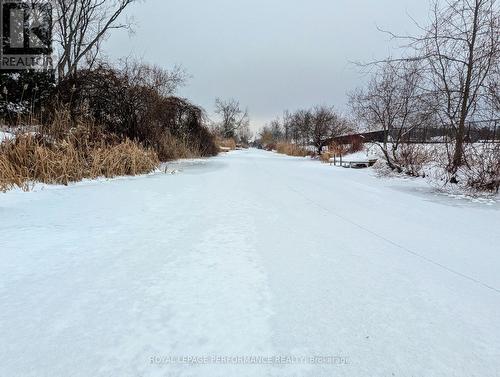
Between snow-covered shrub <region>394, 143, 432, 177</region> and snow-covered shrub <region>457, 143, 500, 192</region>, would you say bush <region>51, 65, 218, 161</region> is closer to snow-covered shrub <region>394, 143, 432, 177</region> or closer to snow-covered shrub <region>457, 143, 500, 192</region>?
snow-covered shrub <region>394, 143, 432, 177</region>

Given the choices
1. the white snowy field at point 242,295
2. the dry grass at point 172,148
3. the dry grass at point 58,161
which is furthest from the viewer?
the dry grass at point 172,148

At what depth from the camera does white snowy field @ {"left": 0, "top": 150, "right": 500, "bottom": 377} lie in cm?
114

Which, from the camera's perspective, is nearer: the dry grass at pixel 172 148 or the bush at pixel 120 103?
the bush at pixel 120 103

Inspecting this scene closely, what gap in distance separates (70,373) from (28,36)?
10.7 meters

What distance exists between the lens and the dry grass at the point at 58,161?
439 cm

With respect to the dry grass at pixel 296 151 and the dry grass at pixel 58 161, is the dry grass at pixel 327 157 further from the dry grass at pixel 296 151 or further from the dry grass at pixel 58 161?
the dry grass at pixel 58 161

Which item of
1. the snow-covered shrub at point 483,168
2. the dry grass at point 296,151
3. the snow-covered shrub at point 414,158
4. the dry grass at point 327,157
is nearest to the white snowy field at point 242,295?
the snow-covered shrub at point 483,168

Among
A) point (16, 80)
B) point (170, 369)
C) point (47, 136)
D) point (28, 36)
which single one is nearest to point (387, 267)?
point (170, 369)

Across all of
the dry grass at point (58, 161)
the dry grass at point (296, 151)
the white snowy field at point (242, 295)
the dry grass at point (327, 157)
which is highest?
the dry grass at point (296, 151)

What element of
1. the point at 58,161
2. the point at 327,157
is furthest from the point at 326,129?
the point at 58,161

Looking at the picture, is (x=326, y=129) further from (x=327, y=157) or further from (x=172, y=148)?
(x=172, y=148)

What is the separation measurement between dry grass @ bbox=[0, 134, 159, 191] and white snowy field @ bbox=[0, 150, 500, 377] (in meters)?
1.53

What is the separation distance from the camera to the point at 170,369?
3.57 feet

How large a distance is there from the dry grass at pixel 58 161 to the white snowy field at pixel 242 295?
1.53 m
